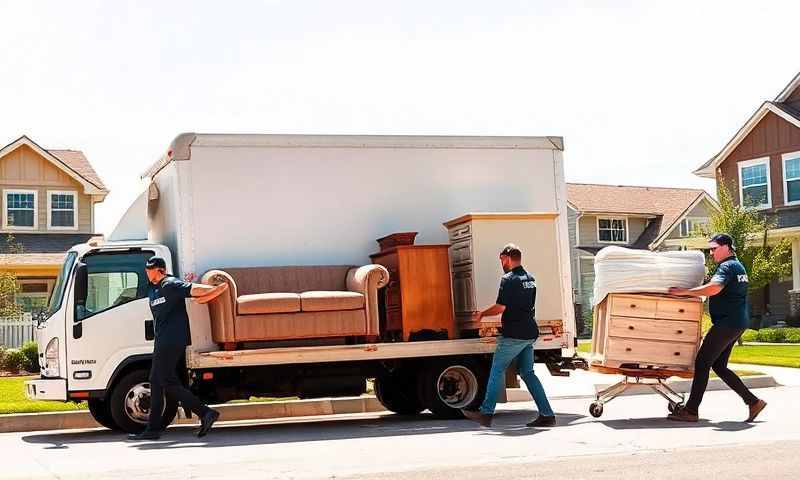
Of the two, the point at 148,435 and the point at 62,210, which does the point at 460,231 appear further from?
the point at 62,210

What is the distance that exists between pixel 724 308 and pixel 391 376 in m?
4.03

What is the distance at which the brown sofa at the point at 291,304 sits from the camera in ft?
41.5

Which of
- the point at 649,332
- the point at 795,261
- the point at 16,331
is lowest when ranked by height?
the point at 649,332

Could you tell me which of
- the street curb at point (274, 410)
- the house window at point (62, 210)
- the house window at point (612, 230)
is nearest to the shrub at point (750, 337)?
the street curb at point (274, 410)

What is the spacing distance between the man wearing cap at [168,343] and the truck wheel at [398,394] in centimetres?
255

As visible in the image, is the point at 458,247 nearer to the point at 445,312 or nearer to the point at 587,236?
the point at 445,312

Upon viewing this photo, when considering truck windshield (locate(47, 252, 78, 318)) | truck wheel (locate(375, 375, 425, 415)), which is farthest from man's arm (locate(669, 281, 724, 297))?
truck windshield (locate(47, 252, 78, 318))

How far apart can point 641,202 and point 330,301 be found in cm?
3813

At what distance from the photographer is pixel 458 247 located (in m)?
13.8

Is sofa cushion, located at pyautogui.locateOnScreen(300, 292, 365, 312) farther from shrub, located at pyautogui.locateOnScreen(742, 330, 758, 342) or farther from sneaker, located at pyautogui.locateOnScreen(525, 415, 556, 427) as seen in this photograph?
shrub, located at pyautogui.locateOnScreen(742, 330, 758, 342)

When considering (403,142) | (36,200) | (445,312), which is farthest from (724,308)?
(36,200)

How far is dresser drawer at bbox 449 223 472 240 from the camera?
44.4 feet

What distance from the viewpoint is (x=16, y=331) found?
27094 millimetres

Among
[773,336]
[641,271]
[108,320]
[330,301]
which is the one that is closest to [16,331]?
[108,320]
